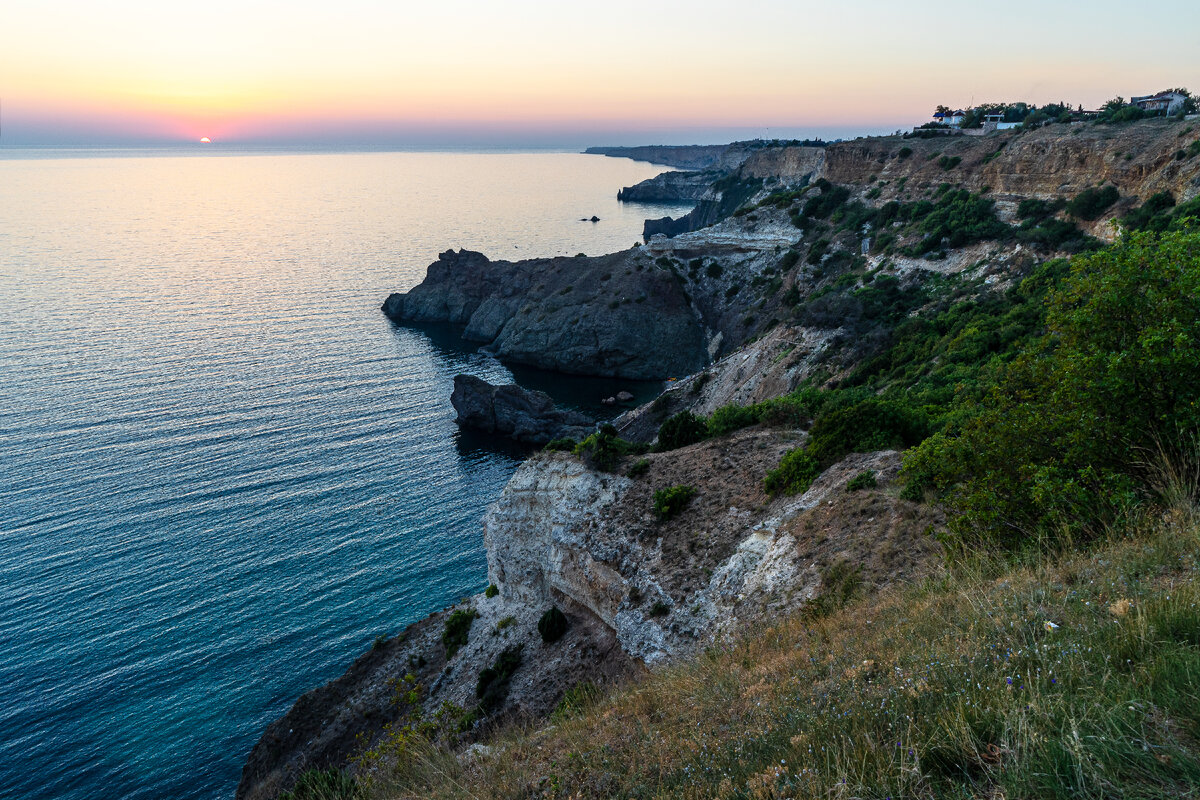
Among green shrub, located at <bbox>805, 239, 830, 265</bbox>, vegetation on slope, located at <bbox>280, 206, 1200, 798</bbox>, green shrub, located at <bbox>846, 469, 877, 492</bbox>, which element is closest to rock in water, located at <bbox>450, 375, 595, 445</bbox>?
green shrub, located at <bbox>805, 239, 830, 265</bbox>

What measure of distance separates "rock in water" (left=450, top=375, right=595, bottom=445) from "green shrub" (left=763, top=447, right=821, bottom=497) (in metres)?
44.4

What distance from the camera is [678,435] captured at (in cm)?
3619

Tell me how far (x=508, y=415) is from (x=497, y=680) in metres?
43.3

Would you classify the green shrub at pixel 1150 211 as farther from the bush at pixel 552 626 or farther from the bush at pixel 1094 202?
the bush at pixel 552 626

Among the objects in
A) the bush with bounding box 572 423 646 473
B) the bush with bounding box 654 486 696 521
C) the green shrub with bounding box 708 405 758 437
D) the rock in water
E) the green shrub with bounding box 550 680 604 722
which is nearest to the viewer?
the green shrub with bounding box 550 680 604 722

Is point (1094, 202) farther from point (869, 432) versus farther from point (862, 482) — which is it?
point (862, 482)

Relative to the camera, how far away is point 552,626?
31.6 m

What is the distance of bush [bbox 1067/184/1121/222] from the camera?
48.5 metres

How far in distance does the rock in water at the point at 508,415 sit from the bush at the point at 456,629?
3381 centimetres

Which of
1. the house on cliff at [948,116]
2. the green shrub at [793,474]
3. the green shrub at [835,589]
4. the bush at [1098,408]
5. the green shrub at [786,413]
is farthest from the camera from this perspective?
the house on cliff at [948,116]

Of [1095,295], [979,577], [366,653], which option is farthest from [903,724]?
[366,653]

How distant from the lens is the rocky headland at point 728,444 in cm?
2336

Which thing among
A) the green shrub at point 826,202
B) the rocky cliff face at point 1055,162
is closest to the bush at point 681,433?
the rocky cliff face at point 1055,162

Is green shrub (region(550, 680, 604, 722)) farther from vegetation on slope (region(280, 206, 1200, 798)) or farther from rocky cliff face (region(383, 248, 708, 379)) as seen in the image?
rocky cliff face (region(383, 248, 708, 379))
